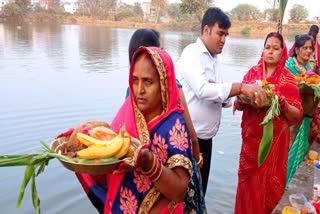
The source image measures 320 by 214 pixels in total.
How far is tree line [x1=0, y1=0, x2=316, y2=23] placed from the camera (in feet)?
137

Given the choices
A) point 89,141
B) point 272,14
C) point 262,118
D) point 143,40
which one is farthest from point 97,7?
point 89,141

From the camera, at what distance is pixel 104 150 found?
1.33 meters

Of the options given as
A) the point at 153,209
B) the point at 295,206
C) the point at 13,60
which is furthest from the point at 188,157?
the point at 13,60

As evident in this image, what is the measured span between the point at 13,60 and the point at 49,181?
365 inches

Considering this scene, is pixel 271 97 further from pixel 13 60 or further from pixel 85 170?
pixel 13 60

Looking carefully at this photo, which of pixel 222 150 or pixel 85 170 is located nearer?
pixel 85 170

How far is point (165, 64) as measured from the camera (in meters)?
1.54

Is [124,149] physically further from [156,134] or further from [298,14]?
[298,14]

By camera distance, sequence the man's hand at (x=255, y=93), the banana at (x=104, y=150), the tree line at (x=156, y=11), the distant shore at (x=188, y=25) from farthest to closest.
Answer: the tree line at (x=156, y=11) < the distant shore at (x=188, y=25) < the man's hand at (x=255, y=93) < the banana at (x=104, y=150)

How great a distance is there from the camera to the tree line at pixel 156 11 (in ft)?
137

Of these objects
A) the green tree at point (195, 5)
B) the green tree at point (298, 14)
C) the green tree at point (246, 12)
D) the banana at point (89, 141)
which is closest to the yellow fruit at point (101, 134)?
the banana at point (89, 141)

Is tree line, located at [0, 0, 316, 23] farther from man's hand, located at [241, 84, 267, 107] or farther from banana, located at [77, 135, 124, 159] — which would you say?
banana, located at [77, 135, 124, 159]

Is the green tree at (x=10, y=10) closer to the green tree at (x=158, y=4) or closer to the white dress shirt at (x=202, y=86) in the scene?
the green tree at (x=158, y=4)

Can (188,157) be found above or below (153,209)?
above
